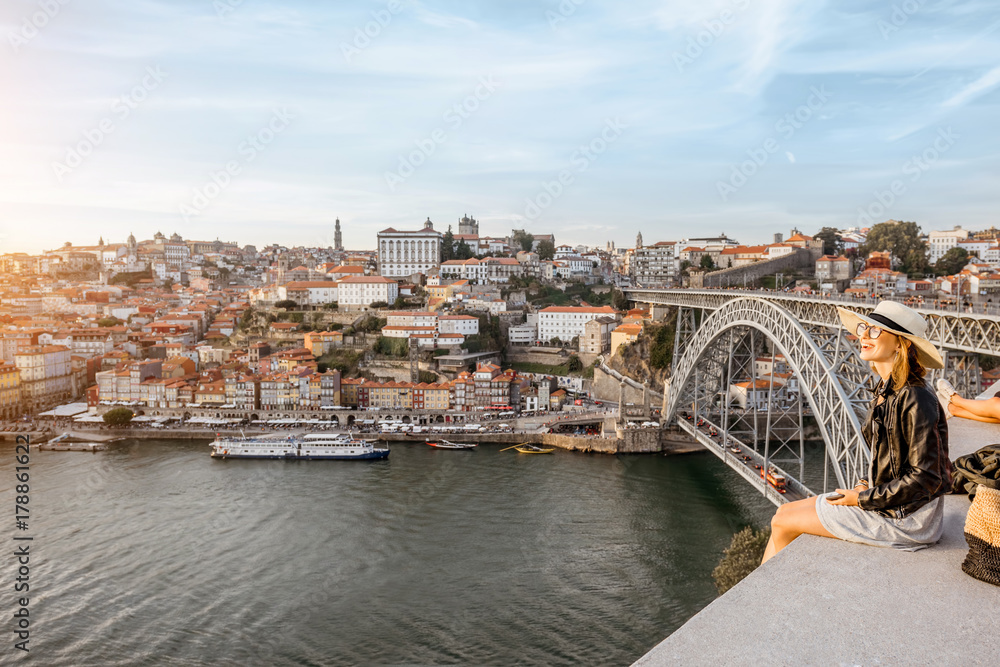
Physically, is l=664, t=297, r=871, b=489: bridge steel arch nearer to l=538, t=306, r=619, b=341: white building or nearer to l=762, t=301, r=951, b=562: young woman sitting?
l=762, t=301, r=951, b=562: young woman sitting

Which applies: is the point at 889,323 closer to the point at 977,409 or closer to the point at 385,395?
the point at 977,409

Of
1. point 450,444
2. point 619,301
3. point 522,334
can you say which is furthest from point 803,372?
point 619,301

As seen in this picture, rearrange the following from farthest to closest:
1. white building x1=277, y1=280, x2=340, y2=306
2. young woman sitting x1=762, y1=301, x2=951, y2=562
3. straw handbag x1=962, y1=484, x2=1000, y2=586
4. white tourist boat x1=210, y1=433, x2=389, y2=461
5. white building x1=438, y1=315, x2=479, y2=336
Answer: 1. white building x1=277, y1=280, x2=340, y2=306
2. white building x1=438, y1=315, x2=479, y2=336
3. white tourist boat x1=210, y1=433, x2=389, y2=461
4. young woman sitting x1=762, y1=301, x2=951, y2=562
5. straw handbag x1=962, y1=484, x2=1000, y2=586

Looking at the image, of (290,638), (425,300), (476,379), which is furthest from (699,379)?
(425,300)

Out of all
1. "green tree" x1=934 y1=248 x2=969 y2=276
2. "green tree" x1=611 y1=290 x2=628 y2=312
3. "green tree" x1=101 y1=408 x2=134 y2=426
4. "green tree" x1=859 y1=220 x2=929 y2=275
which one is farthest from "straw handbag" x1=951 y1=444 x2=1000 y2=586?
"green tree" x1=611 y1=290 x2=628 y2=312

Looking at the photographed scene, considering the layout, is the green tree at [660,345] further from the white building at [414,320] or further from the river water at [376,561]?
the white building at [414,320]
